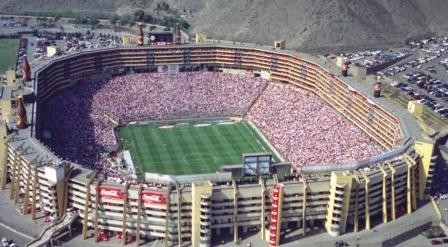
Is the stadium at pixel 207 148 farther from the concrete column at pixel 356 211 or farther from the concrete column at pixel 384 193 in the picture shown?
the concrete column at pixel 384 193

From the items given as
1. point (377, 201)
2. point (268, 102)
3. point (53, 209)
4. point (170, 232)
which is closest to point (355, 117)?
point (268, 102)

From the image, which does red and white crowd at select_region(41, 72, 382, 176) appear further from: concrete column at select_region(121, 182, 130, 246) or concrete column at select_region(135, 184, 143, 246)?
concrete column at select_region(135, 184, 143, 246)

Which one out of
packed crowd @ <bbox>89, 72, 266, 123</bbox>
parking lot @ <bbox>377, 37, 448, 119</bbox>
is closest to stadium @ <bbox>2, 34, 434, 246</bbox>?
packed crowd @ <bbox>89, 72, 266, 123</bbox>

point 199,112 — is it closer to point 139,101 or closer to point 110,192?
point 139,101

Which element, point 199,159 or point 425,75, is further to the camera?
point 425,75

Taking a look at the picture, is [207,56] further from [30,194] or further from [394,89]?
[30,194]

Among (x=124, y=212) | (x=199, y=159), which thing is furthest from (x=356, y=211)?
(x=199, y=159)
